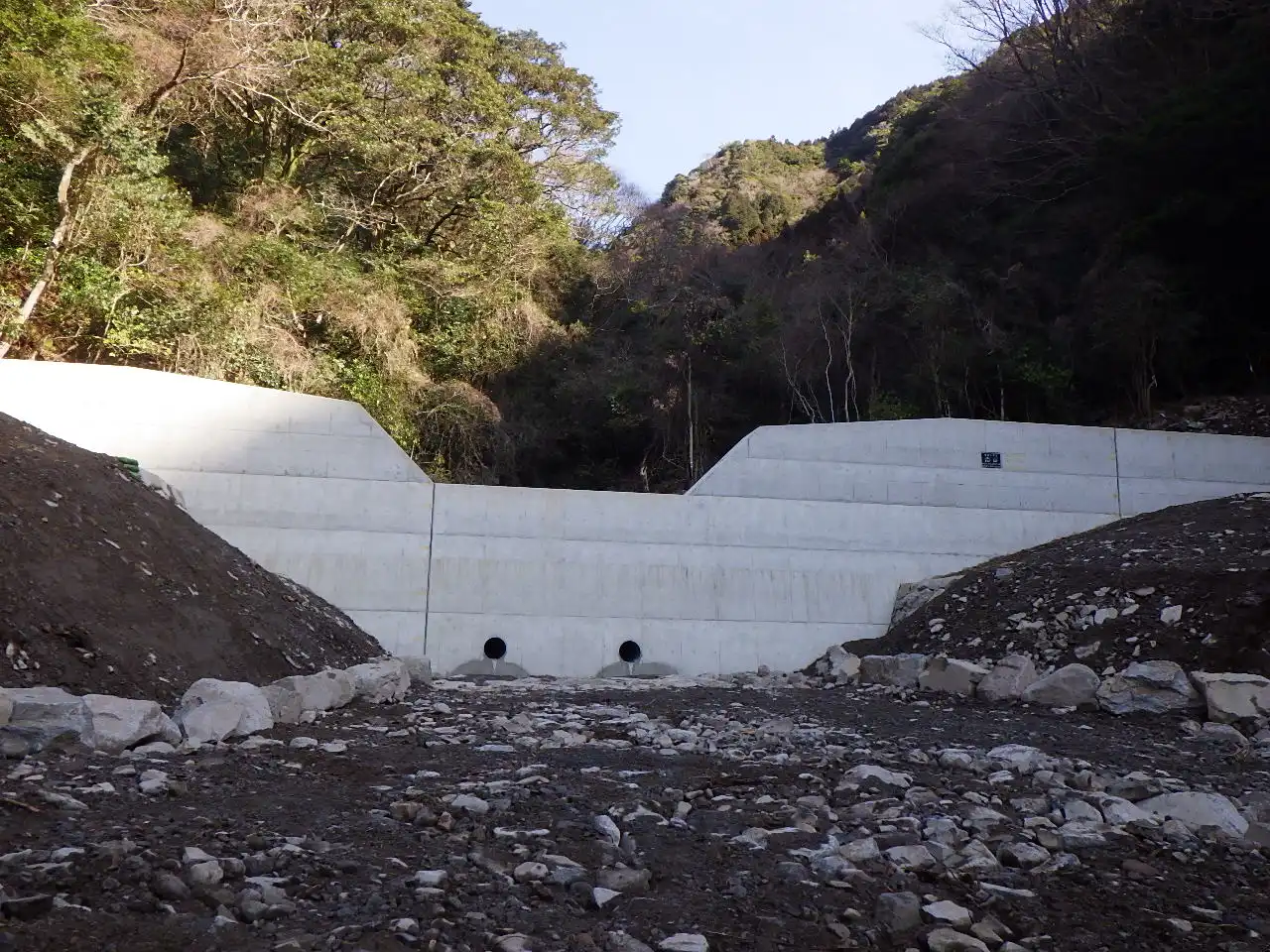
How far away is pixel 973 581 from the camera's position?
26.6 ft

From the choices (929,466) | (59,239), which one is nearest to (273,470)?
(59,239)

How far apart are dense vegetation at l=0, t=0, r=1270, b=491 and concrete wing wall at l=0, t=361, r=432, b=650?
2.52 m

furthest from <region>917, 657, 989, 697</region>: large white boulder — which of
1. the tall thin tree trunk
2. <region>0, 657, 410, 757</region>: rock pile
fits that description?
the tall thin tree trunk

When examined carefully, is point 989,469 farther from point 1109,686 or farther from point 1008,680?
point 1109,686

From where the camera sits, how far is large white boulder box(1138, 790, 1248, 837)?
2.90 m

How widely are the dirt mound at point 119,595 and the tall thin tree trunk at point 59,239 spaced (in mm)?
6405

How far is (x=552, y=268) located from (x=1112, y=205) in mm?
10063

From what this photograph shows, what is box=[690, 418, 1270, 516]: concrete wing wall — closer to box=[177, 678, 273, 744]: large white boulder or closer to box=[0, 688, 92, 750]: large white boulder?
box=[177, 678, 273, 744]: large white boulder

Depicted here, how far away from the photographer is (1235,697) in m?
4.98

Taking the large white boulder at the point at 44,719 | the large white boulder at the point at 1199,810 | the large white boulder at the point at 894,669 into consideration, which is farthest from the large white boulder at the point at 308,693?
the large white boulder at the point at 894,669

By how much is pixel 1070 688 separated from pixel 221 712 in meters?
4.45

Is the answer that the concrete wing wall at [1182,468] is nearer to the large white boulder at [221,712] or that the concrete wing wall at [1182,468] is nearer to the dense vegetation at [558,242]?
the dense vegetation at [558,242]

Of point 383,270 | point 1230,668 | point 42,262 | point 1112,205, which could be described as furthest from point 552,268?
point 1230,668

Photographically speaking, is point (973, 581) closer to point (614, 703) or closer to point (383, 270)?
point (614, 703)
